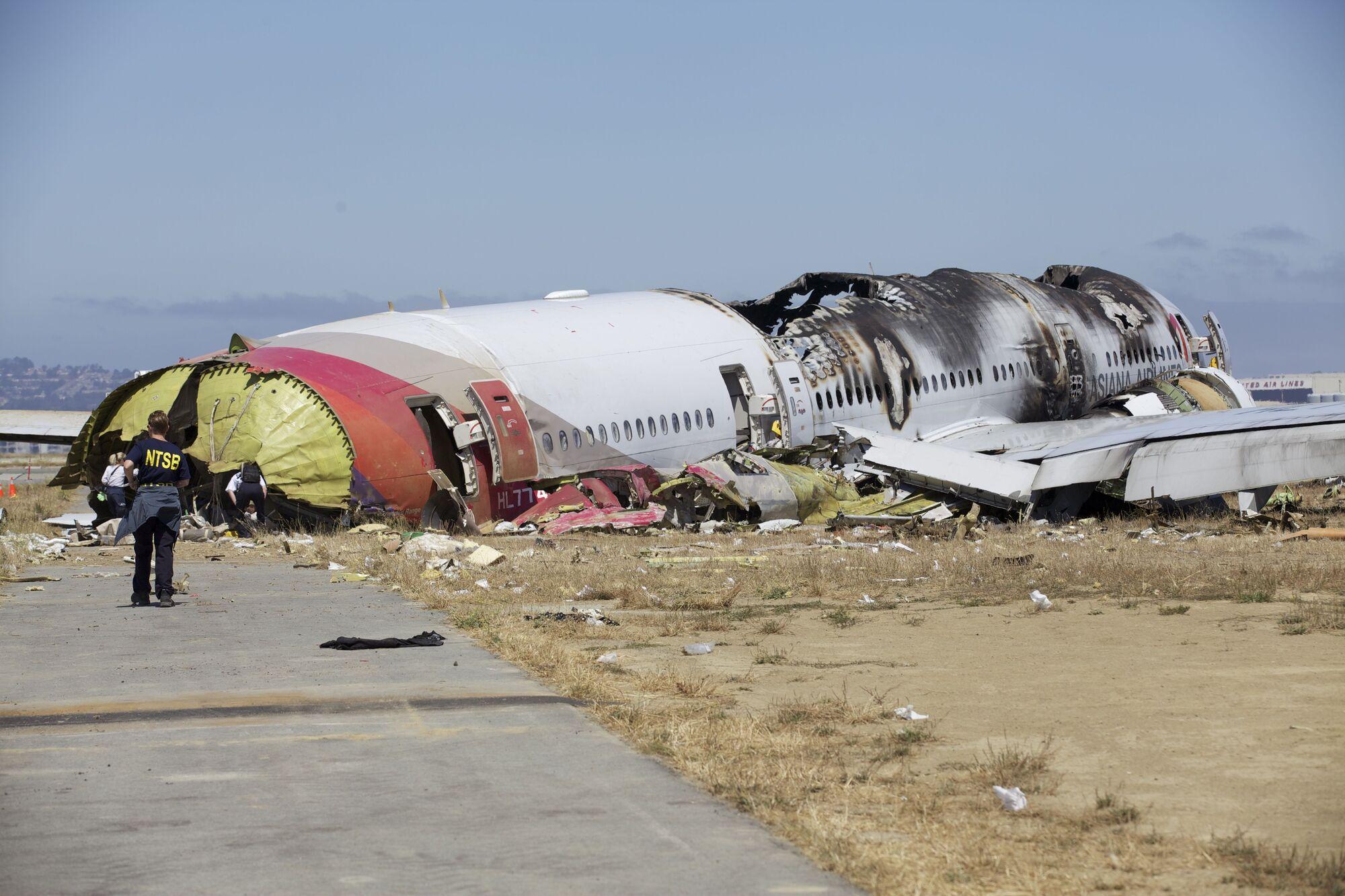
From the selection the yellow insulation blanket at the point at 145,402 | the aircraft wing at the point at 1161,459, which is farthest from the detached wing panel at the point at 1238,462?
the yellow insulation blanket at the point at 145,402

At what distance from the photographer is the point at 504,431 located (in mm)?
25797

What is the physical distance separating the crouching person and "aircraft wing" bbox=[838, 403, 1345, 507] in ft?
46.4

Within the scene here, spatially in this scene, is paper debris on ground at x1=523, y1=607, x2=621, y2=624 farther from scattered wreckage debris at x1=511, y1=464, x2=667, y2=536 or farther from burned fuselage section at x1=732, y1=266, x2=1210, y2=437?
burned fuselage section at x1=732, y1=266, x2=1210, y2=437

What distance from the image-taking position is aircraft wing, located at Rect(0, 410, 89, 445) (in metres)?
34.8

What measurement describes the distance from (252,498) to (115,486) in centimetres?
441

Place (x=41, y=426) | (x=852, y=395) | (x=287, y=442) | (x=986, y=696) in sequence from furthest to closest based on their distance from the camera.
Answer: (x=41, y=426), (x=852, y=395), (x=287, y=442), (x=986, y=696)

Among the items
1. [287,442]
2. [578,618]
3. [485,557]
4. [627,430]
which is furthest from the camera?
[627,430]

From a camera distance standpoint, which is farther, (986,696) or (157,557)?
(157,557)

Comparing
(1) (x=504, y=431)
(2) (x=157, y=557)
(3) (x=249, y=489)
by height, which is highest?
(1) (x=504, y=431)

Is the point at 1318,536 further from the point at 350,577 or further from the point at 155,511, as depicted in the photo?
the point at 155,511

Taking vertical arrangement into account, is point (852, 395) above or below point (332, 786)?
above

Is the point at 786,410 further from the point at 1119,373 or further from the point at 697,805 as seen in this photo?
the point at 697,805

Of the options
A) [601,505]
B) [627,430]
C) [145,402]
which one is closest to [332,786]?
[601,505]

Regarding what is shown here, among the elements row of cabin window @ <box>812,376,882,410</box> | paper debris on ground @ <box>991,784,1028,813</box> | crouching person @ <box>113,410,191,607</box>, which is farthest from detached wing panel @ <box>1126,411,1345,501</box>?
paper debris on ground @ <box>991,784,1028,813</box>
